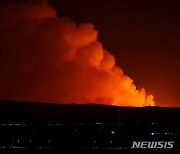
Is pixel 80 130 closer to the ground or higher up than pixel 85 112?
closer to the ground

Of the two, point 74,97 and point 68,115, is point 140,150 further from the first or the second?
point 74,97

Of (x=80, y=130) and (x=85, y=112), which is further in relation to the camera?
(x=85, y=112)

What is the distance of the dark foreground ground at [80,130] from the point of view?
3.69 meters

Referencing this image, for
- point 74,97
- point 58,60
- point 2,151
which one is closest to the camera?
point 2,151

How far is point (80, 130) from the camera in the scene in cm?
374

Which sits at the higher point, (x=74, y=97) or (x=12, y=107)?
(x=74, y=97)

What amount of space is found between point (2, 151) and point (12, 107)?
444 mm

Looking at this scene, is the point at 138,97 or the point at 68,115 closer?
the point at 68,115

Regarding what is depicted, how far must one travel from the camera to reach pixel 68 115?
377 centimetres

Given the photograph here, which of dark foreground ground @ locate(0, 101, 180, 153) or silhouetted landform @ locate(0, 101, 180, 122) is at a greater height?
silhouetted landform @ locate(0, 101, 180, 122)

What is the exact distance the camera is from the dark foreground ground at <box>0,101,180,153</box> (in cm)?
369

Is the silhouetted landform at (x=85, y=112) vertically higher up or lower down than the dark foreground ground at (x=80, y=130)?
higher up

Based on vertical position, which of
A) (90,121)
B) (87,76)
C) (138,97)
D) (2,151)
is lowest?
(2,151)

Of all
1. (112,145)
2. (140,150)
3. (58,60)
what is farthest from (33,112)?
(58,60)
